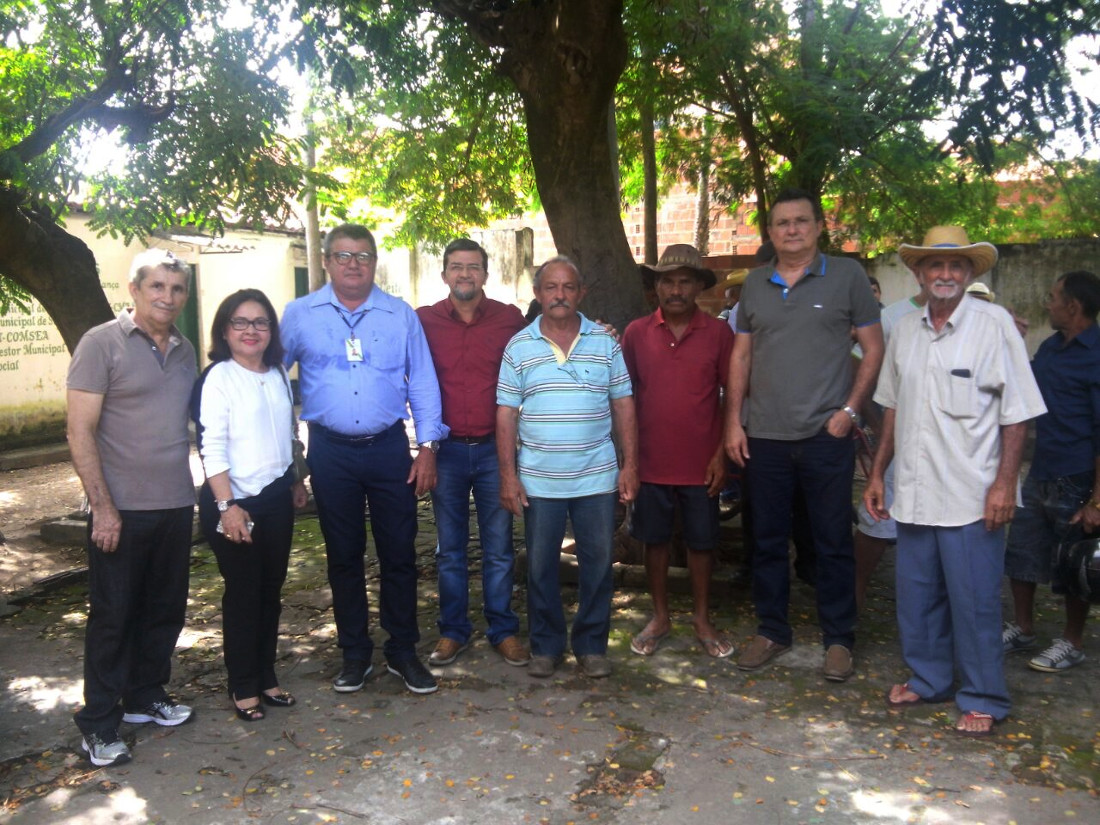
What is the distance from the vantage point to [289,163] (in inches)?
341

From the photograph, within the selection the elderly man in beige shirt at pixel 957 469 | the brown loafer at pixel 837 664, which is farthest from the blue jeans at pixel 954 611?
the brown loafer at pixel 837 664

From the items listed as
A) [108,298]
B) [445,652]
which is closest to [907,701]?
[445,652]

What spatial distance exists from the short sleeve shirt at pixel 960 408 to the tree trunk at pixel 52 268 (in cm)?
576

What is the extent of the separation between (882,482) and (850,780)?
4.68 ft

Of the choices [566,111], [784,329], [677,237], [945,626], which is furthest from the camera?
[677,237]

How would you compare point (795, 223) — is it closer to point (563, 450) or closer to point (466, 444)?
point (563, 450)

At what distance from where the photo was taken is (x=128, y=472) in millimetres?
4145

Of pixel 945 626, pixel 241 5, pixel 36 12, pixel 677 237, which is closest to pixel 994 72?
pixel 945 626

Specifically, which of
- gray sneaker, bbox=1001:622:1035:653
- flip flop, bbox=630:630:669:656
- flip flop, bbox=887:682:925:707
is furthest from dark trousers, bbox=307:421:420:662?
gray sneaker, bbox=1001:622:1035:653

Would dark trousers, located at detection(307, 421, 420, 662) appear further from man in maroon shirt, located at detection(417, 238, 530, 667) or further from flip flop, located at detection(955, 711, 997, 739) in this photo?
flip flop, located at detection(955, 711, 997, 739)

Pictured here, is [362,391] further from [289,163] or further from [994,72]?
[289,163]

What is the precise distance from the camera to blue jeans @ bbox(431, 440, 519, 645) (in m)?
5.10

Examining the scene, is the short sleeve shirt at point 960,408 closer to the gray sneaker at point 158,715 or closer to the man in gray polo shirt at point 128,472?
the man in gray polo shirt at point 128,472

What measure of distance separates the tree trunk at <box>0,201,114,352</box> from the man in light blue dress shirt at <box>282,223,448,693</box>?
3534mm
